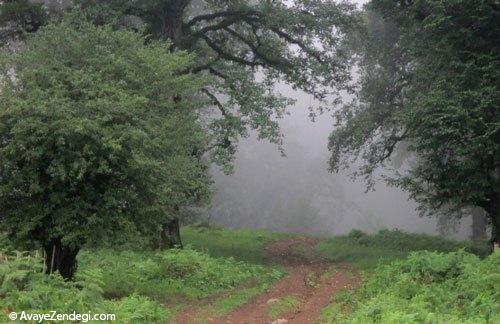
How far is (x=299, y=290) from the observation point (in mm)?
16156

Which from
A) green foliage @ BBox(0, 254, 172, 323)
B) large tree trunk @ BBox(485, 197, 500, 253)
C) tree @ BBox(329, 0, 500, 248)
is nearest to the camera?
green foliage @ BBox(0, 254, 172, 323)

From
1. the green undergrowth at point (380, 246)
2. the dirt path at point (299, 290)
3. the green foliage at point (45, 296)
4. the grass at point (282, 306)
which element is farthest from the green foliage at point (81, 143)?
the green undergrowth at point (380, 246)

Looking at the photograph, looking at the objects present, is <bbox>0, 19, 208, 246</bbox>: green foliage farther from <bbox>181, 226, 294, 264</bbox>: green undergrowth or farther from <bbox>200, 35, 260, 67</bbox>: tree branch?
<bbox>200, 35, 260, 67</bbox>: tree branch

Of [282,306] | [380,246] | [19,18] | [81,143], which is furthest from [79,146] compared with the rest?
[380,246]

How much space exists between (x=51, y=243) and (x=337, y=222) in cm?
9328

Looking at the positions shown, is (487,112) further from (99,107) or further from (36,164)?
(36,164)

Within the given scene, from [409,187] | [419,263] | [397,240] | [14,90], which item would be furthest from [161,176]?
[397,240]

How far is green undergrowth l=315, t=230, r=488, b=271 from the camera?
22.9 metres

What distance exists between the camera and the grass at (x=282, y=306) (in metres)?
13.0

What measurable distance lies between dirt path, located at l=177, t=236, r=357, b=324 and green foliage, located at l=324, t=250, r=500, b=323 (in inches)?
32.7

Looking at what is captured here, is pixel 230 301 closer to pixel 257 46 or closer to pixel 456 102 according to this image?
pixel 456 102

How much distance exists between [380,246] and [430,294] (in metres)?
16.4

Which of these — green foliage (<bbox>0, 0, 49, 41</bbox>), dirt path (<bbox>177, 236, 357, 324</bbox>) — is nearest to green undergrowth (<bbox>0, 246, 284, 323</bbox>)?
dirt path (<bbox>177, 236, 357, 324</bbox>)

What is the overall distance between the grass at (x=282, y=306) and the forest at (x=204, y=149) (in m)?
0.09
